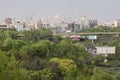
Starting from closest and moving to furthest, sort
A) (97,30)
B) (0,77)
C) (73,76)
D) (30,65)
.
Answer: (0,77) < (73,76) < (30,65) < (97,30)

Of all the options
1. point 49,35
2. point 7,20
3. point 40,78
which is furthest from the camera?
point 7,20

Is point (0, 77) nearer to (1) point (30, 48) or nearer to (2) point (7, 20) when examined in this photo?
(1) point (30, 48)

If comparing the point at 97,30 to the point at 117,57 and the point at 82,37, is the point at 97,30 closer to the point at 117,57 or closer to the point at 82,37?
the point at 82,37

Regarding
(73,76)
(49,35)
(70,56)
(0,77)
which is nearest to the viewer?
(0,77)

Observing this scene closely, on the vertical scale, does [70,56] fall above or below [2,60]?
below

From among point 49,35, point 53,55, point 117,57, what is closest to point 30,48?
point 53,55

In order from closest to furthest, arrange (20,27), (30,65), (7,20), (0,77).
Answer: (0,77), (30,65), (20,27), (7,20)

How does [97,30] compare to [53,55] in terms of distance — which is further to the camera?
[97,30]

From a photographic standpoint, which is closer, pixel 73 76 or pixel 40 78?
pixel 73 76

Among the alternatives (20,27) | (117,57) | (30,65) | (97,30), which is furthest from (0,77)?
(20,27)
